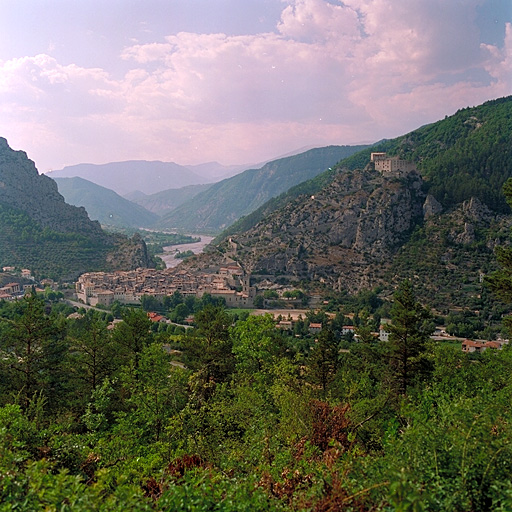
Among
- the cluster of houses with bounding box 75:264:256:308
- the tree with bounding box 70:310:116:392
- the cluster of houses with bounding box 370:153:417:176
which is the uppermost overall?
the cluster of houses with bounding box 370:153:417:176

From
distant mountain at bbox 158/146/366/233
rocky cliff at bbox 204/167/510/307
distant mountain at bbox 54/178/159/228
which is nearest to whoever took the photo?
rocky cliff at bbox 204/167/510/307

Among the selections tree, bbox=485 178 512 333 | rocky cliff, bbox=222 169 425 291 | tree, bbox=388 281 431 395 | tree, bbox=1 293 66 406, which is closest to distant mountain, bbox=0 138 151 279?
rocky cliff, bbox=222 169 425 291

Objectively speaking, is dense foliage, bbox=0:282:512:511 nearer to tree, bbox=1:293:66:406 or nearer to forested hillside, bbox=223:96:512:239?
tree, bbox=1:293:66:406

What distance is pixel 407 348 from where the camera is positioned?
11156 millimetres

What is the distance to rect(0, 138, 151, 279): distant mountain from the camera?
56000 mm

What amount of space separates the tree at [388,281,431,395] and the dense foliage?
35 millimetres

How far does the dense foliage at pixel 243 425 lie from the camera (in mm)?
3273

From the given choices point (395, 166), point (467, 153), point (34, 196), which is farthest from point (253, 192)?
point (467, 153)

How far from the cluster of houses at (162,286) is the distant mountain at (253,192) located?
365 feet

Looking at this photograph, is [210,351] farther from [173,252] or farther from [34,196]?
[173,252]

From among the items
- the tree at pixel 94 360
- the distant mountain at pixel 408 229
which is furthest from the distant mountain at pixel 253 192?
the tree at pixel 94 360

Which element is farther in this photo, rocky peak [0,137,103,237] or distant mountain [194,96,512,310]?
rocky peak [0,137,103,237]

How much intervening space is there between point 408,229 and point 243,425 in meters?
46.7

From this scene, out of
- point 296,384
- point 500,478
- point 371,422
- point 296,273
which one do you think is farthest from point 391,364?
point 296,273
